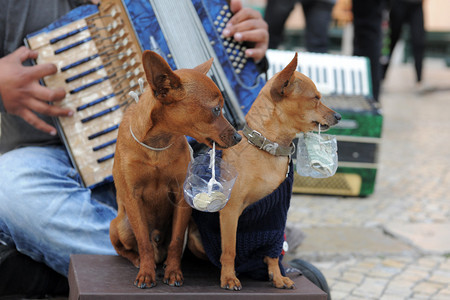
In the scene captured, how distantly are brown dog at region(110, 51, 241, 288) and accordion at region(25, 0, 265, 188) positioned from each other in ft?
1.65

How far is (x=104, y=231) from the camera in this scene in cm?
238

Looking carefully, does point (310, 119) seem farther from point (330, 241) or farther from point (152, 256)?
point (330, 241)

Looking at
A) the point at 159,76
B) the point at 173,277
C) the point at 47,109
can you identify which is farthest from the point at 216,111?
the point at 47,109

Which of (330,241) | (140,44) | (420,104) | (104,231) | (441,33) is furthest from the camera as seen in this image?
(441,33)

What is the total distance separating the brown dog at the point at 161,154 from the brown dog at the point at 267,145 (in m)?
0.16

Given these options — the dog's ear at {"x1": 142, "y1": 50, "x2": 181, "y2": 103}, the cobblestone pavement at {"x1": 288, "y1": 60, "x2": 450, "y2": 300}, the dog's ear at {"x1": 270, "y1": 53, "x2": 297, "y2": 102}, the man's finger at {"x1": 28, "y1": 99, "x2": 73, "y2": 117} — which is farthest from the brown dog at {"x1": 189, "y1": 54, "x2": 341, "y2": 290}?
the cobblestone pavement at {"x1": 288, "y1": 60, "x2": 450, "y2": 300}

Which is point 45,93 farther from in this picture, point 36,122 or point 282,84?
point 282,84

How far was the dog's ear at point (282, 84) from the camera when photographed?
5.28 feet

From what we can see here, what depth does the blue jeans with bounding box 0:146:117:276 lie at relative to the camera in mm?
2242

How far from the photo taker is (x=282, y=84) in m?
1.65

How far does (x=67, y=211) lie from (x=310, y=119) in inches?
45.3

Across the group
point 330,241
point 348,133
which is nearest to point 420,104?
point 348,133

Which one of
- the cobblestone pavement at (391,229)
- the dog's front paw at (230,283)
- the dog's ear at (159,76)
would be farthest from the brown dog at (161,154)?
the cobblestone pavement at (391,229)

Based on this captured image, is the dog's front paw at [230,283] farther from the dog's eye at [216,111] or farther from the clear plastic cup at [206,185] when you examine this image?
the dog's eye at [216,111]
